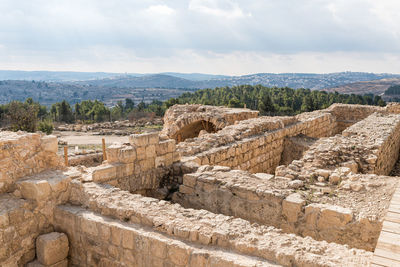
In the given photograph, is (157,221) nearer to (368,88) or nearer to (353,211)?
(353,211)

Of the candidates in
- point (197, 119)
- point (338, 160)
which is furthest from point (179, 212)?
point (197, 119)

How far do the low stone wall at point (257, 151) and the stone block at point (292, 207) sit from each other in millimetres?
2805

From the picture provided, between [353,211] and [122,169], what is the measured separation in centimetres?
367

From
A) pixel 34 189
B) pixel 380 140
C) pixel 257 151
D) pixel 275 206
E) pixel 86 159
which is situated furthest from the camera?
pixel 86 159

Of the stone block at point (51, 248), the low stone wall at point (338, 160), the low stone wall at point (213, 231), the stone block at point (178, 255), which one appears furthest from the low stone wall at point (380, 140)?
the stone block at point (51, 248)

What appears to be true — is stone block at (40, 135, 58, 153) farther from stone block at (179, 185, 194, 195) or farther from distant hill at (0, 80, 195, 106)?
distant hill at (0, 80, 195, 106)

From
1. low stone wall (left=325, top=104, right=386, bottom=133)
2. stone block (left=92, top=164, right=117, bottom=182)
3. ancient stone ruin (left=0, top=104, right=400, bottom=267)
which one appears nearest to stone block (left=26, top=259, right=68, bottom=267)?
ancient stone ruin (left=0, top=104, right=400, bottom=267)

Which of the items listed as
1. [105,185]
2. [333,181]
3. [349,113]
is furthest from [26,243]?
[349,113]

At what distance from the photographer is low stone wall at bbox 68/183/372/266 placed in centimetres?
295

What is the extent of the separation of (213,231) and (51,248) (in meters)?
2.24

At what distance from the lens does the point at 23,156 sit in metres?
4.56

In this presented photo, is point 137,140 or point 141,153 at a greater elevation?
point 137,140

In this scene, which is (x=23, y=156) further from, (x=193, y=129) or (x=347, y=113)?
(x=347, y=113)

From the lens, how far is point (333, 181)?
5500 millimetres
